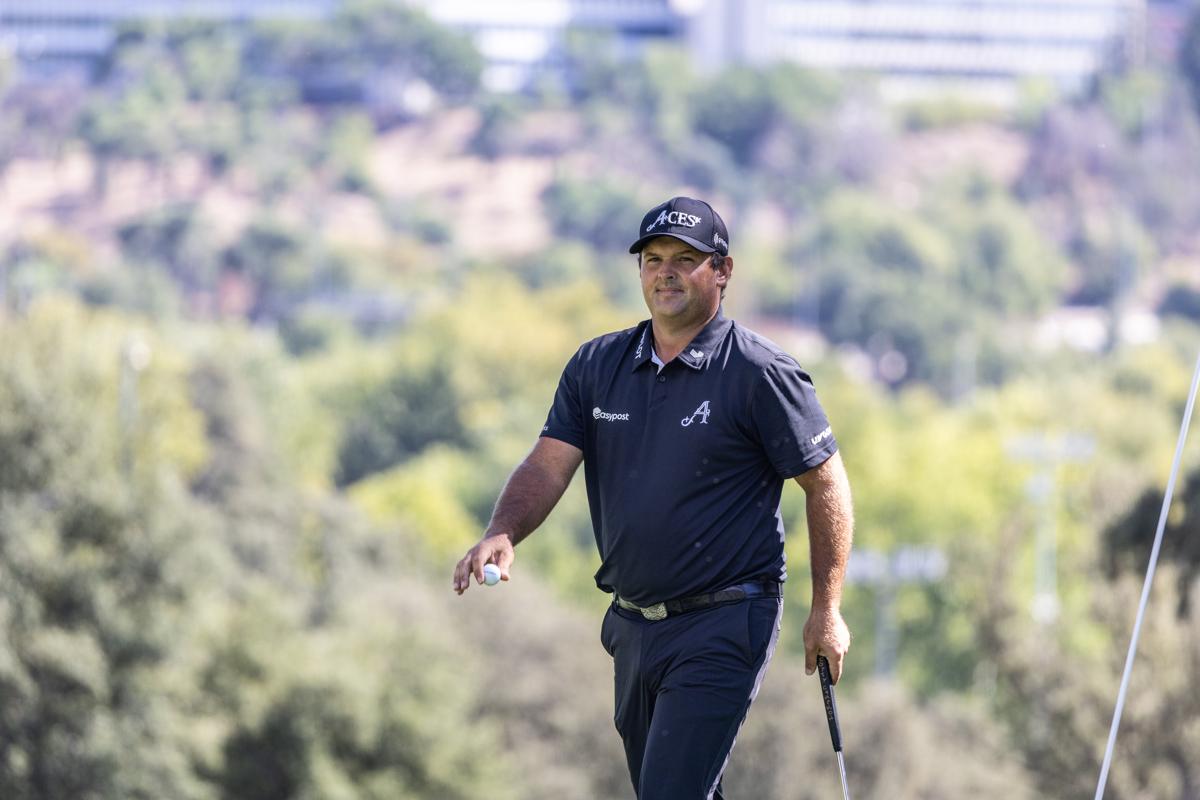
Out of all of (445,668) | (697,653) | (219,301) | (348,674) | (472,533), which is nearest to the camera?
(697,653)

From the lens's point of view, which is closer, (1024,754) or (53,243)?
(1024,754)

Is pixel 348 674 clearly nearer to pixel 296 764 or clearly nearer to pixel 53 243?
pixel 296 764

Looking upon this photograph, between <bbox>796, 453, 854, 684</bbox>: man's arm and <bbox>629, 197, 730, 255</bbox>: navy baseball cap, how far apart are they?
729 mm

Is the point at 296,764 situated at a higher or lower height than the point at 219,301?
lower

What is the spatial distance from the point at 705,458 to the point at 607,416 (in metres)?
0.35

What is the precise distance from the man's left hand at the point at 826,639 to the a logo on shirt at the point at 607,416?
31.8 inches

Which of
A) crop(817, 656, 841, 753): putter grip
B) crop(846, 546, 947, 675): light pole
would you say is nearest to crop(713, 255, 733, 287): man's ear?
crop(817, 656, 841, 753): putter grip

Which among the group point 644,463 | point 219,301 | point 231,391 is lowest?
point 644,463

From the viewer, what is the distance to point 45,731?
49.1m

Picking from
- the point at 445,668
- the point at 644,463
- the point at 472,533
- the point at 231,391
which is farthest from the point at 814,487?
the point at 231,391

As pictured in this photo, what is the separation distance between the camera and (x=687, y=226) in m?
8.14

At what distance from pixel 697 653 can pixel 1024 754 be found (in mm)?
42389

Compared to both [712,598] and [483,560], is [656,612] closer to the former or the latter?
[712,598]

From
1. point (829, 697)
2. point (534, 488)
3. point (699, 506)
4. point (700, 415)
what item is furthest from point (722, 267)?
point (829, 697)
